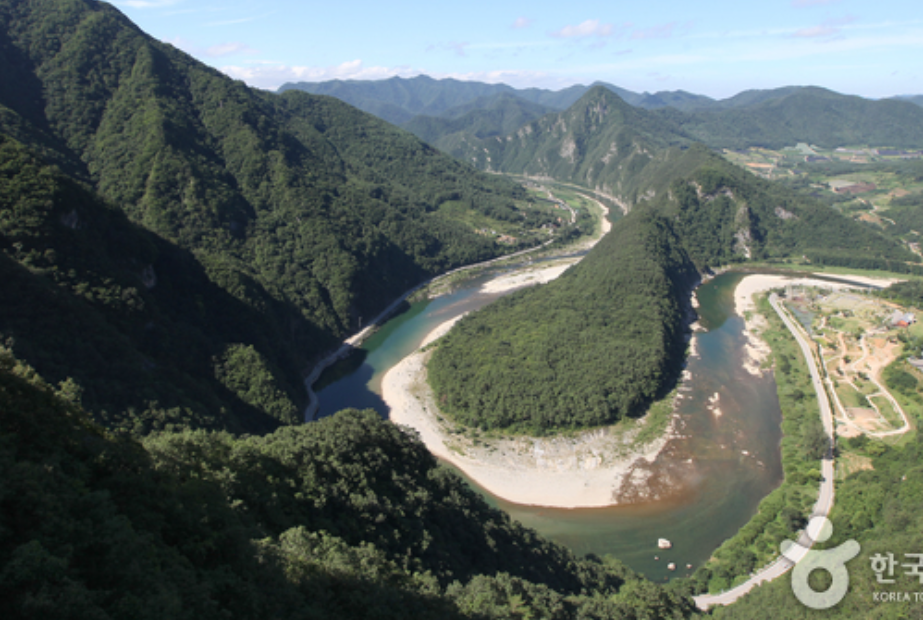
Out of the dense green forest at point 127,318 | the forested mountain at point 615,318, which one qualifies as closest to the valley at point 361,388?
the dense green forest at point 127,318

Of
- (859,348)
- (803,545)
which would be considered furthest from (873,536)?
(859,348)

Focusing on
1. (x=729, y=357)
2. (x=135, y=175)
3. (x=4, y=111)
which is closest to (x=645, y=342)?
(x=729, y=357)

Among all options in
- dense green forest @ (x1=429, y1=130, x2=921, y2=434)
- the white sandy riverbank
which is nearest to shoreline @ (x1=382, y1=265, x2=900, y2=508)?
dense green forest @ (x1=429, y1=130, x2=921, y2=434)

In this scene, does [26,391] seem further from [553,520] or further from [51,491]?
[553,520]

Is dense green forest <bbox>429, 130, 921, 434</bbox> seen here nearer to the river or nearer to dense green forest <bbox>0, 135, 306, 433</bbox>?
the river

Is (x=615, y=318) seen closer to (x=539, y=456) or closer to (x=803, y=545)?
(x=539, y=456)

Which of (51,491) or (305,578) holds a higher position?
(51,491)
